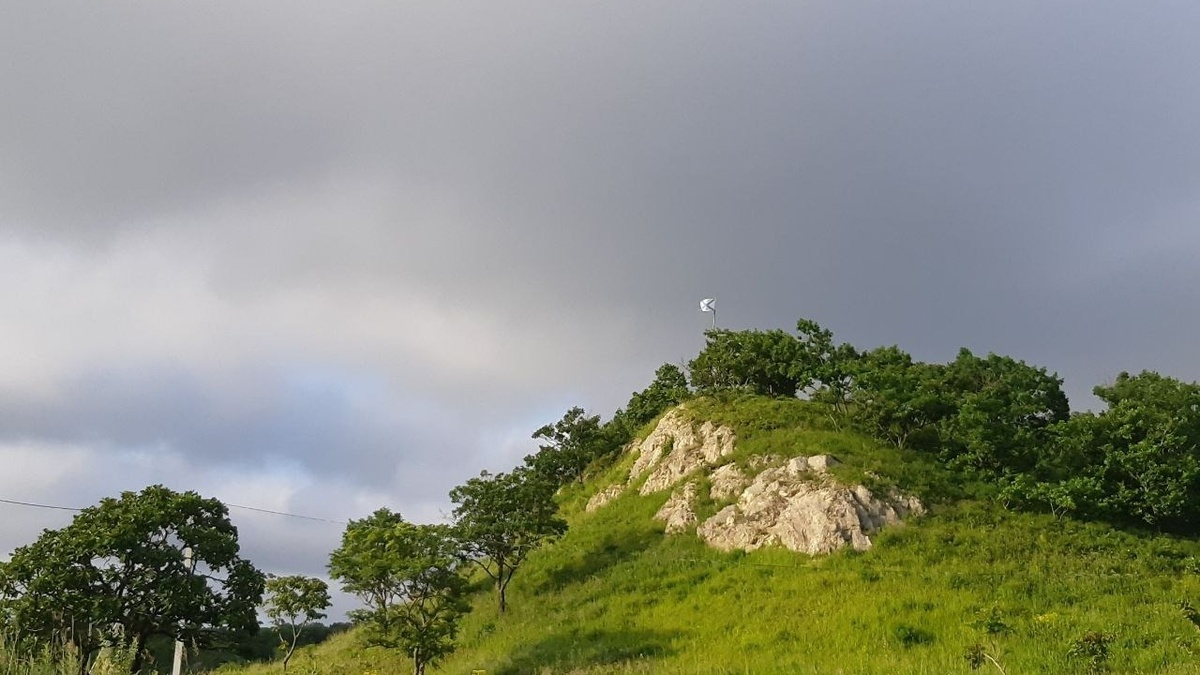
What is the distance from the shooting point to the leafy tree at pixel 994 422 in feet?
147

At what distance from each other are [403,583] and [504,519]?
9.14 metres

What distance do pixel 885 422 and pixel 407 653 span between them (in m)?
34.2

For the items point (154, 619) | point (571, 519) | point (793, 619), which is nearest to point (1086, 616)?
point (793, 619)

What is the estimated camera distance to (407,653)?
1129 inches

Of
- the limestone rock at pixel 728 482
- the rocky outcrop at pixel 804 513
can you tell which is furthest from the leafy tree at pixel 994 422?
the limestone rock at pixel 728 482

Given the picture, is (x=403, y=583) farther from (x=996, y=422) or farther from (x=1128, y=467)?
(x=1128, y=467)

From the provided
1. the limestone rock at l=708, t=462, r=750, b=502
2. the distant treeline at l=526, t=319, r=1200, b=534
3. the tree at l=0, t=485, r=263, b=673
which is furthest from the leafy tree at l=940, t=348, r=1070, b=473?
the tree at l=0, t=485, r=263, b=673

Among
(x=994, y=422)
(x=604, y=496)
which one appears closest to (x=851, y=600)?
(x=994, y=422)

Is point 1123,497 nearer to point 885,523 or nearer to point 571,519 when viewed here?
point 885,523

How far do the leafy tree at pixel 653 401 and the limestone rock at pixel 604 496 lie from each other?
1304 cm

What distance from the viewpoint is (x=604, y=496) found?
55.7 meters

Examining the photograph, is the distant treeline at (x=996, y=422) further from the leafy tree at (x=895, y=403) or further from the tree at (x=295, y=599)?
the tree at (x=295, y=599)

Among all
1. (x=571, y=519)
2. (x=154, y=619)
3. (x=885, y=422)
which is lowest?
(x=154, y=619)

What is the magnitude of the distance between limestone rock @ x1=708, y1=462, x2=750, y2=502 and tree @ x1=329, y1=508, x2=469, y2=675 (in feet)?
62.7
